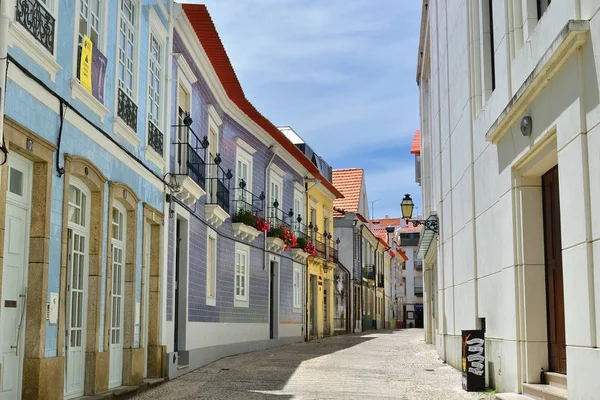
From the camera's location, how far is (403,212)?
20234 millimetres

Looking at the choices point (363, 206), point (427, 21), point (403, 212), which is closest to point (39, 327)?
point (403, 212)

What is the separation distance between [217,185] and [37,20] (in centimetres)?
928

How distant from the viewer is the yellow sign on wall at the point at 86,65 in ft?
29.7

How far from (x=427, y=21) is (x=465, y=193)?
990 cm

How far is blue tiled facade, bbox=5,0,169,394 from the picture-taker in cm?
754

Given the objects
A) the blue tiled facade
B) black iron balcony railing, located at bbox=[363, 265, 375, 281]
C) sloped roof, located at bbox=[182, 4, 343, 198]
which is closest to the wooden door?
the blue tiled facade

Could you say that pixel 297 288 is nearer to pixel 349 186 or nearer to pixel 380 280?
pixel 349 186

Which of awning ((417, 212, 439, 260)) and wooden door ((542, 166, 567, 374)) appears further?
awning ((417, 212, 439, 260))

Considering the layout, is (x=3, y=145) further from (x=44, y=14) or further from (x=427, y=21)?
(x=427, y=21)

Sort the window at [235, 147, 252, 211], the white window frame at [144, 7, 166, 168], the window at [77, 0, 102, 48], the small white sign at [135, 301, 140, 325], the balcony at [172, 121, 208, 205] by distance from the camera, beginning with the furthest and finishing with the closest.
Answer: the window at [235, 147, 252, 211] < the balcony at [172, 121, 208, 205] < the white window frame at [144, 7, 166, 168] < the small white sign at [135, 301, 140, 325] < the window at [77, 0, 102, 48]

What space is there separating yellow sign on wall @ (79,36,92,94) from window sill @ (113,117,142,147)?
118 centimetres

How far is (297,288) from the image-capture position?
26.2 m

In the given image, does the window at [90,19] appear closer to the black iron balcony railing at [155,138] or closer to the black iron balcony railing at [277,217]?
the black iron balcony railing at [155,138]

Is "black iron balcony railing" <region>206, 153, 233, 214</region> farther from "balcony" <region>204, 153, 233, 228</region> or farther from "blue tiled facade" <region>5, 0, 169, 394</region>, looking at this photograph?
"blue tiled facade" <region>5, 0, 169, 394</region>
